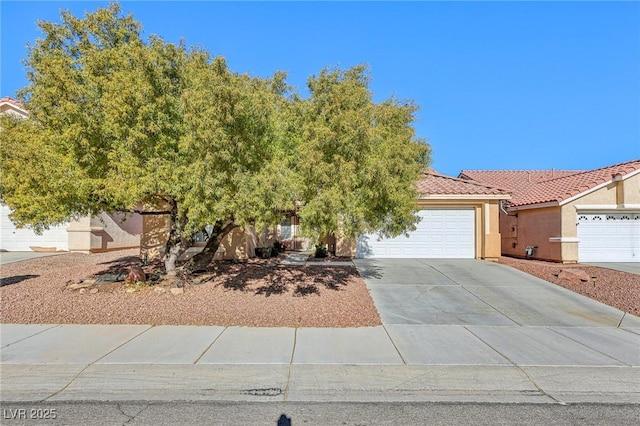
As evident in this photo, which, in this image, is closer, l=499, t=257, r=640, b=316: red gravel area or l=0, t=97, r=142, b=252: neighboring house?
l=499, t=257, r=640, b=316: red gravel area

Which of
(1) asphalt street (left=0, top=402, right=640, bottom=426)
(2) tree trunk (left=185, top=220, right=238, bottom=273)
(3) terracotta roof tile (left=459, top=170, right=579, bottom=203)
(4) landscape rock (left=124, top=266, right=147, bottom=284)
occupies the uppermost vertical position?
(3) terracotta roof tile (left=459, top=170, right=579, bottom=203)

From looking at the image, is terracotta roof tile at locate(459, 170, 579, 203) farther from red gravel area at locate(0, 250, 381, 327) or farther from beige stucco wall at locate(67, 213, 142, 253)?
beige stucco wall at locate(67, 213, 142, 253)

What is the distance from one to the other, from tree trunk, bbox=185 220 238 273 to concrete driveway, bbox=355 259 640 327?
4495mm

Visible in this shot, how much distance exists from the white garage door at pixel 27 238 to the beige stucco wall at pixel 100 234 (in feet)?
2.82

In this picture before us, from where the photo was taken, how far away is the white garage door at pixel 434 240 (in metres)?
16.5

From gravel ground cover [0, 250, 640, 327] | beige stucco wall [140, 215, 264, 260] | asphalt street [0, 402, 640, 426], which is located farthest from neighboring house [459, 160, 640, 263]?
asphalt street [0, 402, 640, 426]

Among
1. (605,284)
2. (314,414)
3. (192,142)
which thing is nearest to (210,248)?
(192,142)

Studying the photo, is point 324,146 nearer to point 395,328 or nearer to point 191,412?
point 395,328

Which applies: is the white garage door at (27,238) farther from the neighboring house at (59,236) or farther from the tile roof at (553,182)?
the tile roof at (553,182)

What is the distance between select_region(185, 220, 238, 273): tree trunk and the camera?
1134cm

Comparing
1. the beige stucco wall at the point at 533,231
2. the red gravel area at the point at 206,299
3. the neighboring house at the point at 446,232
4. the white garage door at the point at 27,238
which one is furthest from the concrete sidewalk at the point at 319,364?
the white garage door at the point at 27,238

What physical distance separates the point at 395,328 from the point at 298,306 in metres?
2.38

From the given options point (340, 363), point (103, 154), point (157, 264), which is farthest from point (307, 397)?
point (157, 264)

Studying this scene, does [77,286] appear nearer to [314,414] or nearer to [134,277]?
[134,277]
